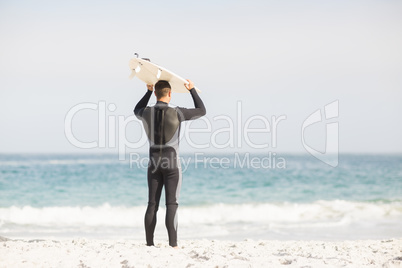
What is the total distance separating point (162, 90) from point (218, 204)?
8.47m

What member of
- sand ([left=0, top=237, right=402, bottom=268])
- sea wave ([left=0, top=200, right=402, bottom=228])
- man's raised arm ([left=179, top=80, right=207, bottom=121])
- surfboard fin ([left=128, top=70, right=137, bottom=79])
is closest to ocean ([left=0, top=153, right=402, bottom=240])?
sea wave ([left=0, top=200, right=402, bottom=228])

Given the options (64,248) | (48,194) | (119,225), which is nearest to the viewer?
(64,248)

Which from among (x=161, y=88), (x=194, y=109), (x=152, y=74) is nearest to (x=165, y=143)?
(x=194, y=109)

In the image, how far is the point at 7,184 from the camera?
1786cm

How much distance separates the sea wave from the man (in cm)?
524

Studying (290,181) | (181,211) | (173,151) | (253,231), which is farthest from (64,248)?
(290,181)

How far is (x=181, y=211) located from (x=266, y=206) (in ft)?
8.78

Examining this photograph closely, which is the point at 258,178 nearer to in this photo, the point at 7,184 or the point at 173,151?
the point at 7,184

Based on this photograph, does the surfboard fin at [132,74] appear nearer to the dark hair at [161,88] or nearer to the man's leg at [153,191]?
the dark hair at [161,88]

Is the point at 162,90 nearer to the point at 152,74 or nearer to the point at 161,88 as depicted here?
the point at 161,88

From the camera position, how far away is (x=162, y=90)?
5.03 meters

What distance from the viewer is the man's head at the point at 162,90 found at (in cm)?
504

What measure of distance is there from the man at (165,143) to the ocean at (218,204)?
3202mm

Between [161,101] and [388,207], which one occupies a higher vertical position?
[161,101]
